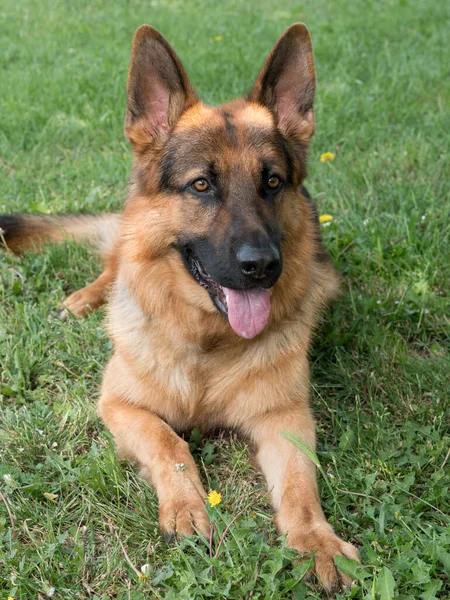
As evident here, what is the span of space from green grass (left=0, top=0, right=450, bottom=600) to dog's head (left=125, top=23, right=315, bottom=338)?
2.89 ft

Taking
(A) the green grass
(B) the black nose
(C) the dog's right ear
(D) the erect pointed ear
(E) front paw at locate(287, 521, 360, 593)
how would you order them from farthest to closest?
1. (D) the erect pointed ear
2. (C) the dog's right ear
3. (B) the black nose
4. (A) the green grass
5. (E) front paw at locate(287, 521, 360, 593)

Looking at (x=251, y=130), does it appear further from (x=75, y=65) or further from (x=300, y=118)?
(x=75, y=65)

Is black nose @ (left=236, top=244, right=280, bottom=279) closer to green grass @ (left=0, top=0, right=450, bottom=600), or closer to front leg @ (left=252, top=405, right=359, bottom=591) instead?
front leg @ (left=252, top=405, right=359, bottom=591)

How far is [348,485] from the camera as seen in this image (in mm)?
3084

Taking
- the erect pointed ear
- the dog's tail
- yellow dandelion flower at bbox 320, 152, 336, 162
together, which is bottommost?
the dog's tail

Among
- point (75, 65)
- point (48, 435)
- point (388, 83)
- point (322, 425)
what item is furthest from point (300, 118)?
point (75, 65)

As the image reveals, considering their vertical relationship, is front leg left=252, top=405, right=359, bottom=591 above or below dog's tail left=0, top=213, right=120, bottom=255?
above

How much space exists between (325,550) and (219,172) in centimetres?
173

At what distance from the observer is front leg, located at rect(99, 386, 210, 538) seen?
111 inches

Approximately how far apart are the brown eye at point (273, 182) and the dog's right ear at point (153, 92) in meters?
0.57

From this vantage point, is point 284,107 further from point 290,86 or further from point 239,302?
point 239,302

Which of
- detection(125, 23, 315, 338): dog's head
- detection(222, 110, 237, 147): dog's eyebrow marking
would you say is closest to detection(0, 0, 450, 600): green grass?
detection(125, 23, 315, 338): dog's head

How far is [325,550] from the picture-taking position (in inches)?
103

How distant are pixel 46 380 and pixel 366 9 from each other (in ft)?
28.9
